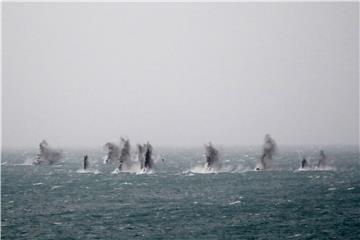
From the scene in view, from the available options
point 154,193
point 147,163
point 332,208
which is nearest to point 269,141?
point 147,163

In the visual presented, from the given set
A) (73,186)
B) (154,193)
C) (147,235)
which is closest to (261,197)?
(154,193)

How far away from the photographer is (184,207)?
62.7 m

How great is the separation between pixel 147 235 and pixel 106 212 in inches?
540

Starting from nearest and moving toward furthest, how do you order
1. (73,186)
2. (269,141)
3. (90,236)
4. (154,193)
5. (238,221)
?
(90,236), (238,221), (154,193), (73,186), (269,141)

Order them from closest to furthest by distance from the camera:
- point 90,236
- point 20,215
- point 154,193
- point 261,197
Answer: point 90,236
point 20,215
point 261,197
point 154,193

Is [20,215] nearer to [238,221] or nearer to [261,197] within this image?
[238,221]

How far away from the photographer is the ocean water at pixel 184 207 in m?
48.4

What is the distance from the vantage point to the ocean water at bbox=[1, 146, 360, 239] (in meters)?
48.4

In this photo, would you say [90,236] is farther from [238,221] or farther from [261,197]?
[261,197]

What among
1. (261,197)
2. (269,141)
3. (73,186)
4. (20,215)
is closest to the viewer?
(20,215)

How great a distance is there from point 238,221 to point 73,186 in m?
40.8

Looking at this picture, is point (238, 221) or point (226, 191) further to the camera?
point (226, 191)

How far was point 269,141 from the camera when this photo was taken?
10894cm

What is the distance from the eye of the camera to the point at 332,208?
197ft
